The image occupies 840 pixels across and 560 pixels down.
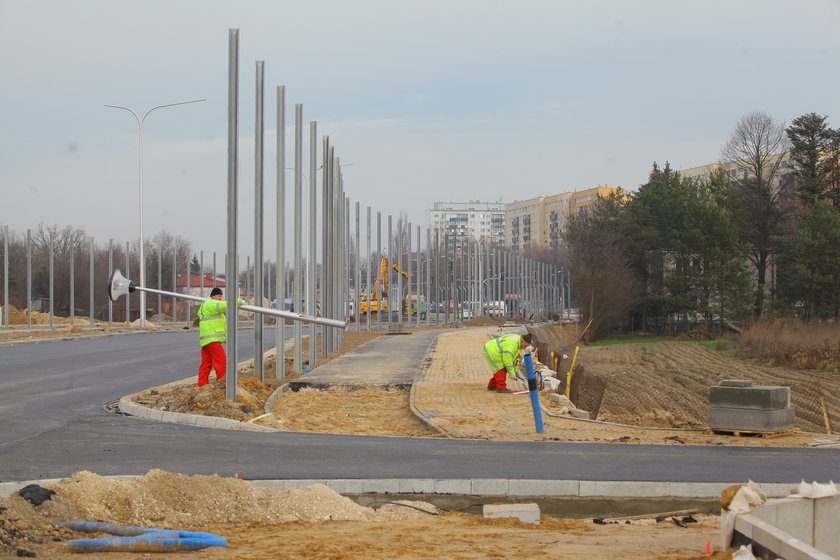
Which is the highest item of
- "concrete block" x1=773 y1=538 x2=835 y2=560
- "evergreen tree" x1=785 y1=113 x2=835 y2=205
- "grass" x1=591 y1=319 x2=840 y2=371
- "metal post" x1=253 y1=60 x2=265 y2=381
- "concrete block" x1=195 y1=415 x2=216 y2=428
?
"evergreen tree" x1=785 y1=113 x2=835 y2=205

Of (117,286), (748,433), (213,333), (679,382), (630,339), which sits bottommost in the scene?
(679,382)

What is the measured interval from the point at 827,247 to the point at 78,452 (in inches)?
1956

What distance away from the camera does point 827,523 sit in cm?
623

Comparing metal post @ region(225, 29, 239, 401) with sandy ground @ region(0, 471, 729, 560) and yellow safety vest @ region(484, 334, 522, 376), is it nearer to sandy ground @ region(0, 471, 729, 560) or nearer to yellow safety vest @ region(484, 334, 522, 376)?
yellow safety vest @ region(484, 334, 522, 376)

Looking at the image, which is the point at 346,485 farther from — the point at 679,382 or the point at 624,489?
the point at 679,382

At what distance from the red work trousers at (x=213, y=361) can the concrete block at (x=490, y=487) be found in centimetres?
844

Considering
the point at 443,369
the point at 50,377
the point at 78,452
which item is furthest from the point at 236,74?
the point at 443,369

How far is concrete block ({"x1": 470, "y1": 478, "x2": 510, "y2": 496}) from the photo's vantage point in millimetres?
9508

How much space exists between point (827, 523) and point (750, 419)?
26.9 ft

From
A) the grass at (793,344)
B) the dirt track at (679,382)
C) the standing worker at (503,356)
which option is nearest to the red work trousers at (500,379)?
the standing worker at (503,356)

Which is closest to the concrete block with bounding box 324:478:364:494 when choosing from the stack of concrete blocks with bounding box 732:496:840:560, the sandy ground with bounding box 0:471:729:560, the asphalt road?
the asphalt road

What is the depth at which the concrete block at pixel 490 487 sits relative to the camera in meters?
9.51

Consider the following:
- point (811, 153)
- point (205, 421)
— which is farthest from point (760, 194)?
point (205, 421)

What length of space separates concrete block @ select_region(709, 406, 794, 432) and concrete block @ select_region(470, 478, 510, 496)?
6.00 meters
